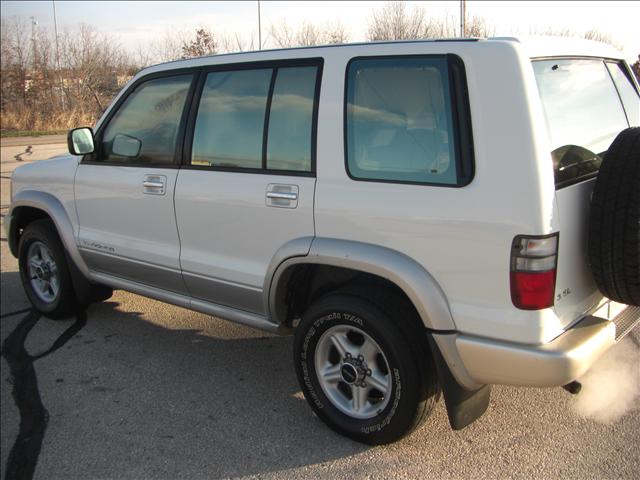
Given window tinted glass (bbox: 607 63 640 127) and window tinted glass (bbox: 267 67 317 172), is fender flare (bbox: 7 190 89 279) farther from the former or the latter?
window tinted glass (bbox: 607 63 640 127)

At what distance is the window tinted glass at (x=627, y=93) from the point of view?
3447 millimetres

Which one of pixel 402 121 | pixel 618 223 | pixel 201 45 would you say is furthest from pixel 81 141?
pixel 201 45

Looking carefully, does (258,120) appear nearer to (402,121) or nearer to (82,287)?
(402,121)

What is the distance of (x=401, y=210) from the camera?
2721 mm

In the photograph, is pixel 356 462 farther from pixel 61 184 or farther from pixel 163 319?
pixel 61 184

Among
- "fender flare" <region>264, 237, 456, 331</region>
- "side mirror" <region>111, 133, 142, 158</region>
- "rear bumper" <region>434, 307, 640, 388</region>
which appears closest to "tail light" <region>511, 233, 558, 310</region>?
"rear bumper" <region>434, 307, 640, 388</region>

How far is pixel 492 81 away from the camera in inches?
98.9

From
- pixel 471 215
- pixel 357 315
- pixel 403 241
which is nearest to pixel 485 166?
pixel 471 215

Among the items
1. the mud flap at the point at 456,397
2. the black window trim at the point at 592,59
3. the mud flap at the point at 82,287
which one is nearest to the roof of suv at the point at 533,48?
the black window trim at the point at 592,59

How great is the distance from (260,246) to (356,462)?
1.22m

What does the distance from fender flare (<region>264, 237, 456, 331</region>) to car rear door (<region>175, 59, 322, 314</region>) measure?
0.07 meters

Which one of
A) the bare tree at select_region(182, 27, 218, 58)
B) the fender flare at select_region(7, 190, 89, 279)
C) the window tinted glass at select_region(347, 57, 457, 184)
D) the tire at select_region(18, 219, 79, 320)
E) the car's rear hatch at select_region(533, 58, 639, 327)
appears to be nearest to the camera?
the car's rear hatch at select_region(533, 58, 639, 327)

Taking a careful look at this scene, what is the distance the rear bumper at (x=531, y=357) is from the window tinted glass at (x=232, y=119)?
59.0 inches

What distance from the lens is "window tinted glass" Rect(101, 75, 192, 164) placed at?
3859 millimetres
